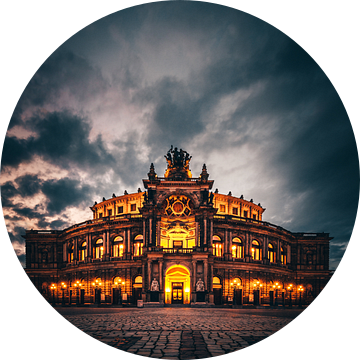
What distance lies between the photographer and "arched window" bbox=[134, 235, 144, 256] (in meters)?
61.9

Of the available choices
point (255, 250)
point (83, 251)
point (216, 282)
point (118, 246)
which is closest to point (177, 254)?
point (216, 282)

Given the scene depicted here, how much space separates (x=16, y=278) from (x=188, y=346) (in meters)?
5.90

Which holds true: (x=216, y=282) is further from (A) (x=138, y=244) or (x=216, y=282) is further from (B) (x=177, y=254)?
(A) (x=138, y=244)

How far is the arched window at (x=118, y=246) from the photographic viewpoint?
6288 cm

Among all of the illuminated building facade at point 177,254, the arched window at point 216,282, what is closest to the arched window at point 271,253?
the illuminated building facade at point 177,254

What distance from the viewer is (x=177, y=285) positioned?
5803 cm

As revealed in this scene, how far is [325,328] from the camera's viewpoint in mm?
6020

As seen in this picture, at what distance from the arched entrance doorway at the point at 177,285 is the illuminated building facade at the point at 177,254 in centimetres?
18

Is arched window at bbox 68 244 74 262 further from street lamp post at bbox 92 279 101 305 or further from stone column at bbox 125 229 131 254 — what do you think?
stone column at bbox 125 229 131 254

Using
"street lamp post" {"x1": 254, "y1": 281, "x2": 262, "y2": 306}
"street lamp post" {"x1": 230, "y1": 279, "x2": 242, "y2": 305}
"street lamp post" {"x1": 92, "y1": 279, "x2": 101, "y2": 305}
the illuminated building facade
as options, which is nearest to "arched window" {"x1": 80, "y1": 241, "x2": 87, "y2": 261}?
the illuminated building facade

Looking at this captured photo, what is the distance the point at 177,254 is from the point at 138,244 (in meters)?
11.1

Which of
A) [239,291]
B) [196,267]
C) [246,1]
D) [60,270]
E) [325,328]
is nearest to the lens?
[325,328]

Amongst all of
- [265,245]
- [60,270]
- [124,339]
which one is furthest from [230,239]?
[124,339]

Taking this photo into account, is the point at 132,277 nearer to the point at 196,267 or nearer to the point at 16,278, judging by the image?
the point at 196,267
